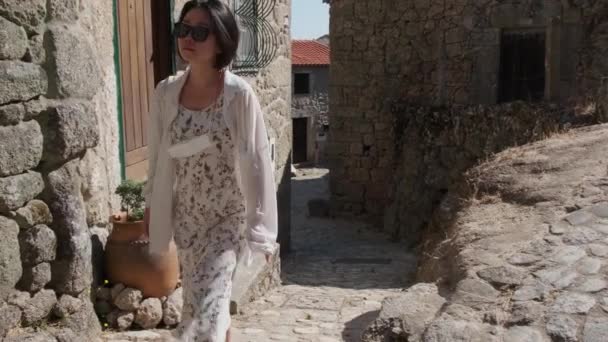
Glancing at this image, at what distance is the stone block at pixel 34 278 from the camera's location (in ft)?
9.38

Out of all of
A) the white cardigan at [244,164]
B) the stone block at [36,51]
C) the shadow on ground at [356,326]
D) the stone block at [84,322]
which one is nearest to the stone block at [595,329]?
the white cardigan at [244,164]

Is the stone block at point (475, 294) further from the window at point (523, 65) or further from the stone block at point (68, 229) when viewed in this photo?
the window at point (523, 65)

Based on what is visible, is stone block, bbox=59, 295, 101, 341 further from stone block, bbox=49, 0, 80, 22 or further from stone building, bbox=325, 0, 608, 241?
stone building, bbox=325, 0, 608, 241

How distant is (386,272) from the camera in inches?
310

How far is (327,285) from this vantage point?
680 cm

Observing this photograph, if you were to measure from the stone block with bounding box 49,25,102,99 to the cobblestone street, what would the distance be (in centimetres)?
176

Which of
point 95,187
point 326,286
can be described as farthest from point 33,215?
point 326,286

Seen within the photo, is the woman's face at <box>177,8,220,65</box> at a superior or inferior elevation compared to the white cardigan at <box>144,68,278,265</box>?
superior

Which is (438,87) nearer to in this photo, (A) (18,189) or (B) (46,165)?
(B) (46,165)

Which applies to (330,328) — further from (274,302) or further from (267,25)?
Result: (267,25)

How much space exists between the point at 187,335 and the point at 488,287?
1.54 m

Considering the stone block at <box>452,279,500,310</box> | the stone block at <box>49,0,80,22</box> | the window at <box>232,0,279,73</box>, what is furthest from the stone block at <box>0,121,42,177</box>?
the window at <box>232,0,279,73</box>

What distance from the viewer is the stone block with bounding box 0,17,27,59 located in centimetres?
261

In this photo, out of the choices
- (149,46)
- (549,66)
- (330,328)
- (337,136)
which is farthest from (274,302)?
(337,136)
